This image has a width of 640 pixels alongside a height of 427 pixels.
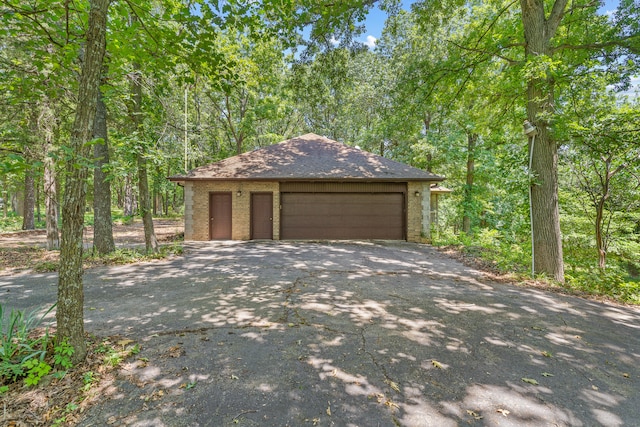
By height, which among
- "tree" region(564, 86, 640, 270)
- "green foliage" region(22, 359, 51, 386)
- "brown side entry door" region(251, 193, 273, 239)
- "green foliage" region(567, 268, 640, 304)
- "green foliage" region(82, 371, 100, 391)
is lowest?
"green foliage" region(567, 268, 640, 304)

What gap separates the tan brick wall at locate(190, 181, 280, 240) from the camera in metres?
11.8

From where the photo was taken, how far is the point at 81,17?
13.3ft

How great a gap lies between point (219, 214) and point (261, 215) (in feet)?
5.89

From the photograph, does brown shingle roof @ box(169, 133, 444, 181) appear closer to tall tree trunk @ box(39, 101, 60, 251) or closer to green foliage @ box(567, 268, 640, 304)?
tall tree trunk @ box(39, 101, 60, 251)

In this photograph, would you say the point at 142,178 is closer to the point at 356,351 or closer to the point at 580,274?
the point at 356,351

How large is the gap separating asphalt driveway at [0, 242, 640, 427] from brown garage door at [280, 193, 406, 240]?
6157 millimetres

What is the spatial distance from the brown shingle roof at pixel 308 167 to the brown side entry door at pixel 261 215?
0.97 metres

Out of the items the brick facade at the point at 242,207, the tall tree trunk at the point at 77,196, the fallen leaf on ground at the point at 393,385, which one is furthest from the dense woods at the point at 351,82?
the fallen leaf on ground at the point at 393,385

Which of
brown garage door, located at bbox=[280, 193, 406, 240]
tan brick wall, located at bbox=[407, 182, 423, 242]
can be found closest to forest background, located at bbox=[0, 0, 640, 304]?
tan brick wall, located at bbox=[407, 182, 423, 242]

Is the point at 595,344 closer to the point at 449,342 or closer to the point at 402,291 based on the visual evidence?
the point at 449,342

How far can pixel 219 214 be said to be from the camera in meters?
12.0

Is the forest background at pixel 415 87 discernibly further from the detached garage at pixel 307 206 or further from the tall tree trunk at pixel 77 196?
the detached garage at pixel 307 206

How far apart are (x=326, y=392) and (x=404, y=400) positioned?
2.12 ft

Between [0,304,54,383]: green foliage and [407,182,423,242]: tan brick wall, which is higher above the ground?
[407,182,423,242]: tan brick wall
